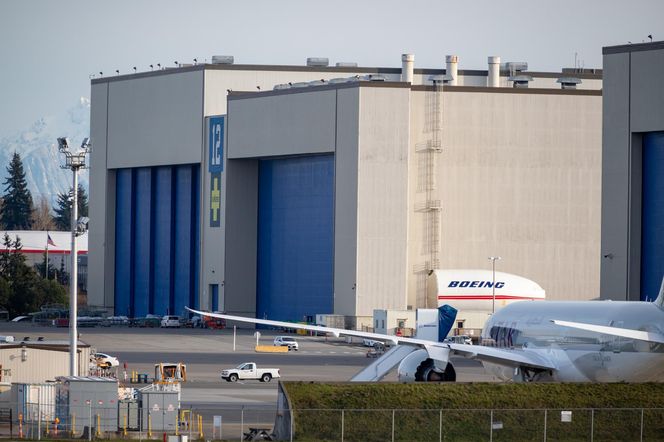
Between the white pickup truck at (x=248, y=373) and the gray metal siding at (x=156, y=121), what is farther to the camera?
the gray metal siding at (x=156, y=121)

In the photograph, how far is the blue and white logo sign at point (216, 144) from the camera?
14450 centimetres

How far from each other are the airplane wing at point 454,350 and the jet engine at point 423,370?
2.72ft

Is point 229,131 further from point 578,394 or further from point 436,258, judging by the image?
point 578,394

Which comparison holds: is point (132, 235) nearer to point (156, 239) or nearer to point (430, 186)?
point (156, 239)

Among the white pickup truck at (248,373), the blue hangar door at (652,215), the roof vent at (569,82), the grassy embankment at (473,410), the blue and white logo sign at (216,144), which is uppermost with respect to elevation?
the roof vent at (569,82)

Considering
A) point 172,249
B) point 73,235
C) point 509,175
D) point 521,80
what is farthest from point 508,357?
point 172,249

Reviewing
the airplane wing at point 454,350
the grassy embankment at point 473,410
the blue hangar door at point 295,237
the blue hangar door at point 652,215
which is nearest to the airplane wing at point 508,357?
the airplane wing at point 454,350

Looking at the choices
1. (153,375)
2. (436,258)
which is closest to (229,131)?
(436,258)

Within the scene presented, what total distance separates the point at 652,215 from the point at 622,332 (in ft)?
164

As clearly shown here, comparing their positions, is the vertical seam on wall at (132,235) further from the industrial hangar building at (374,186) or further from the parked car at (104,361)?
the parked car at (104,361)

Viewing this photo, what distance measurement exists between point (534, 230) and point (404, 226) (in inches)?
533

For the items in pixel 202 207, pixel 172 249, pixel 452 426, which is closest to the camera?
pixel 452 426

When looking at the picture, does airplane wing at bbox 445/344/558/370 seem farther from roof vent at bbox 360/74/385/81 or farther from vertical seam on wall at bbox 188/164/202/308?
vertical seam on wall at bbox 188/164/202/308

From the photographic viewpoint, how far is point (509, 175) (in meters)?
132
